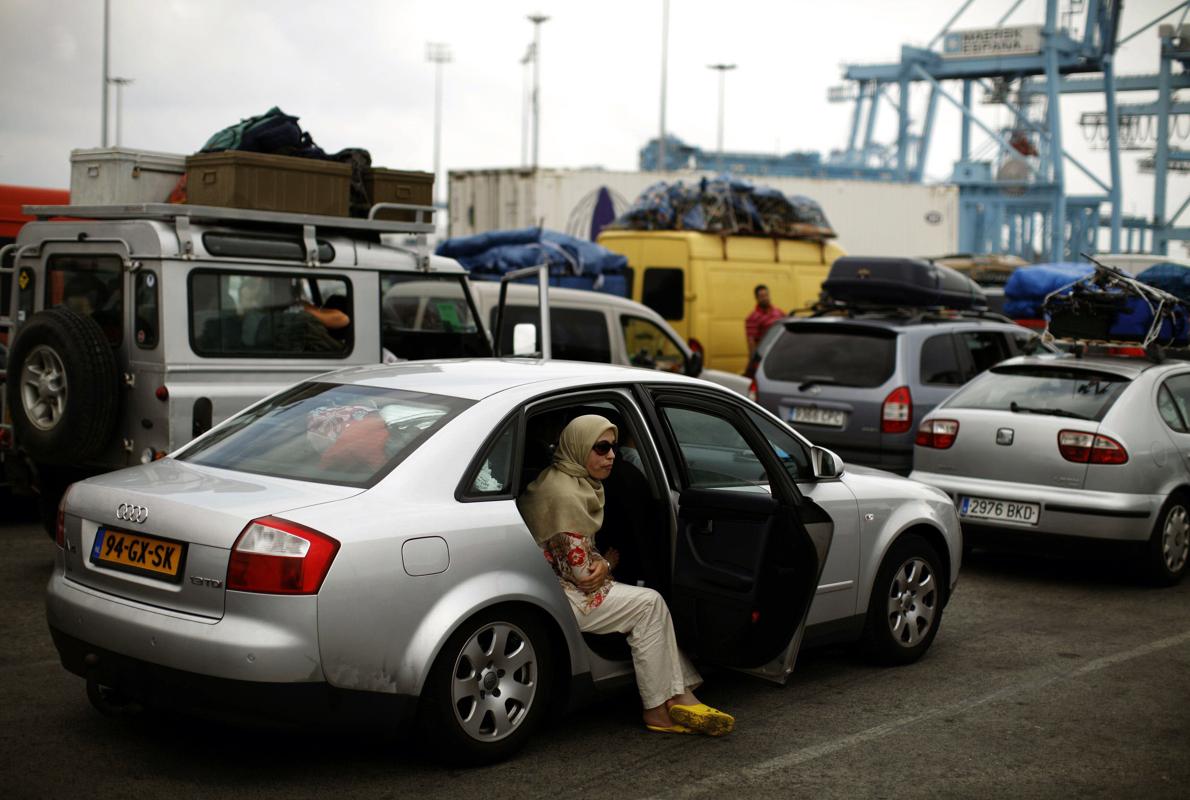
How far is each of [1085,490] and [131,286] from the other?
598 cm

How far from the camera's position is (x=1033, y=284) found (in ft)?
48.3

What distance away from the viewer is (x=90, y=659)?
14.6 ft

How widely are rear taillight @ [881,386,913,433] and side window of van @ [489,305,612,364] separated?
245 centimetres

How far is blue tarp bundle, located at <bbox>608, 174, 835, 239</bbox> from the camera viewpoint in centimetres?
1645

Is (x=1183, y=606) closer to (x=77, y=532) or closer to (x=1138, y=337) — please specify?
(x=1138, y=337)

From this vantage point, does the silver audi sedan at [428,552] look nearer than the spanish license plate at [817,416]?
Yes

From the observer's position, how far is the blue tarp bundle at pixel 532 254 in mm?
14242

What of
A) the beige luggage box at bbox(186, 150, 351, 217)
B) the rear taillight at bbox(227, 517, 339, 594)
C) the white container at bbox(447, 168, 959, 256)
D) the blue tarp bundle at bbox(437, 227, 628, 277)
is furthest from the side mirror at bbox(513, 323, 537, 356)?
the white container at bbox(447, 168, 959, 256)

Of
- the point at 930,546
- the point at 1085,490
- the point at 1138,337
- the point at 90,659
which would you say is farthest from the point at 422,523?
the point at 1138,337

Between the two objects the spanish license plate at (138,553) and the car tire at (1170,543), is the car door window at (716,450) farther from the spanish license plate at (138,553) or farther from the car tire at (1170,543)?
the car tire at (1170,543)

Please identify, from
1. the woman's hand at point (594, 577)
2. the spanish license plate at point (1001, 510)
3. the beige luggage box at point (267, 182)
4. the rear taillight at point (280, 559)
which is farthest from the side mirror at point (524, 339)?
the rear taillight at point (280, 559)

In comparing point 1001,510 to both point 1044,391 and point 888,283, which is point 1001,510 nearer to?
point 1044,391

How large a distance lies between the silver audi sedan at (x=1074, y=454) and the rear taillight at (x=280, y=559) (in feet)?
18.7

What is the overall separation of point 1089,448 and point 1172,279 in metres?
3.71
